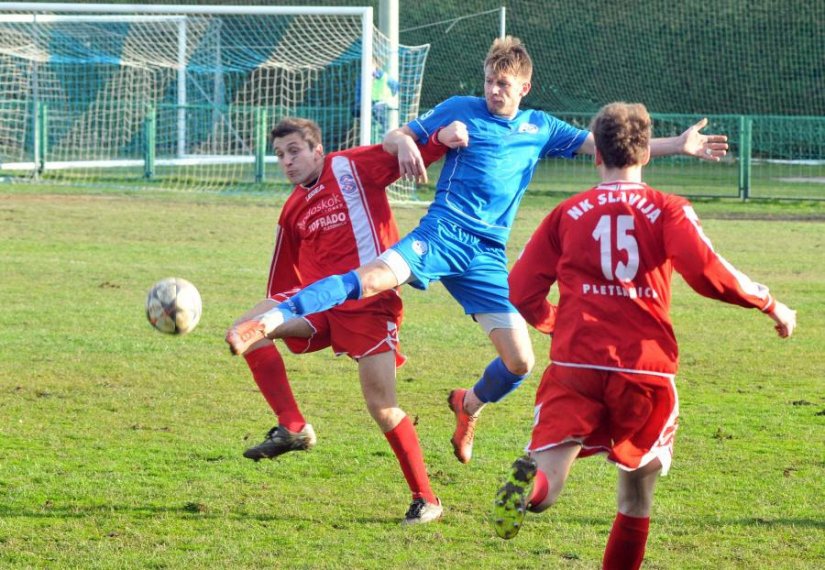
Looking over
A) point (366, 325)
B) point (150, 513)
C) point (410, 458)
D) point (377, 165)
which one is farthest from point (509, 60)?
point (150, 513)

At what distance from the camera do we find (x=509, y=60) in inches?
203

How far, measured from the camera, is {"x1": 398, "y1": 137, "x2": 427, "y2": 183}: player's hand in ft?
16.5

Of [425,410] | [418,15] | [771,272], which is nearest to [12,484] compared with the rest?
[425,410]

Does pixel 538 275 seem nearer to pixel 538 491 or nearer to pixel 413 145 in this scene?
pixel 538 491

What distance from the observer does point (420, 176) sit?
5.02 metres

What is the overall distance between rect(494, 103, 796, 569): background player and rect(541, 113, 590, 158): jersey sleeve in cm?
169

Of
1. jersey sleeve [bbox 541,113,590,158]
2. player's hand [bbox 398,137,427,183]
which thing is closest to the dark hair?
player's hand [bbox 398,137,427,183]

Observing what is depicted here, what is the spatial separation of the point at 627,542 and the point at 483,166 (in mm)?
1982

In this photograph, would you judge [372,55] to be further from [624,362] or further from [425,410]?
[624,362]

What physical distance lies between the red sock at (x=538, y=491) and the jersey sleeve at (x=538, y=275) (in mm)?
514

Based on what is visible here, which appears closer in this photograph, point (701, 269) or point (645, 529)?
point (701, 269)

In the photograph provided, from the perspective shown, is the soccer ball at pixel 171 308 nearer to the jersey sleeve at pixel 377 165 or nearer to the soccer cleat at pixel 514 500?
the jersey sleeve at pixel 377 165

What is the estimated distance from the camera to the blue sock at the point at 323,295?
4418 millimetres

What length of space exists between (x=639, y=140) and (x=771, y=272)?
8.94 metres
